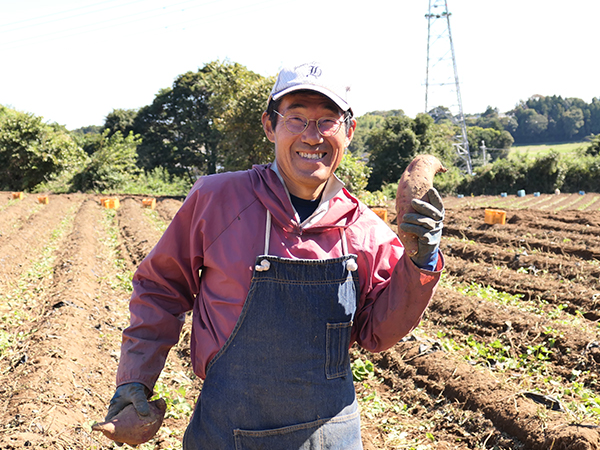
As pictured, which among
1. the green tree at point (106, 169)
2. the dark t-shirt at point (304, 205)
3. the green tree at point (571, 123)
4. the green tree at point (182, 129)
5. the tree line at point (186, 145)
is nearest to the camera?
the dark t-shirt at point (304, 205)

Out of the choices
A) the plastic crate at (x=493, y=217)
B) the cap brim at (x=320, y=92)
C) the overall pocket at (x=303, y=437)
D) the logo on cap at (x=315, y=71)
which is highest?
the logo on cap at (x=315, y=71)

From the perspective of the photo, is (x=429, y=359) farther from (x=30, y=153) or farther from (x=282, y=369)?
(x=30, y=153)

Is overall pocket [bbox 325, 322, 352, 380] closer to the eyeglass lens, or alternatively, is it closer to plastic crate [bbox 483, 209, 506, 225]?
the eyeglass lens

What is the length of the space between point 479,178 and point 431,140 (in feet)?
21.5

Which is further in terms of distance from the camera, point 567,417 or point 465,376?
point 465,376

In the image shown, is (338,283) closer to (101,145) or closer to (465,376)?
(465,376)

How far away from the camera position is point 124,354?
5.27ft

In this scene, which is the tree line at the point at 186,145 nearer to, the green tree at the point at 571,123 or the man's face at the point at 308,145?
the man's face at the point at 308,145

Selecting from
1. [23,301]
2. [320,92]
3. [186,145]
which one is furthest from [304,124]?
[186,145]

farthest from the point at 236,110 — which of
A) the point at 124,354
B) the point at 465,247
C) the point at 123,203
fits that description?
the point at 124,354

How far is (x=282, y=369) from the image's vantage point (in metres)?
1.51

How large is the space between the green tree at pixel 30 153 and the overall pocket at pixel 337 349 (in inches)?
999

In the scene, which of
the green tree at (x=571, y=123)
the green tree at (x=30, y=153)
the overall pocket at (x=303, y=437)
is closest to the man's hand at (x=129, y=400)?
the overall pocket at (x=303, y=437)

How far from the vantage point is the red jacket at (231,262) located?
5.11 ft
